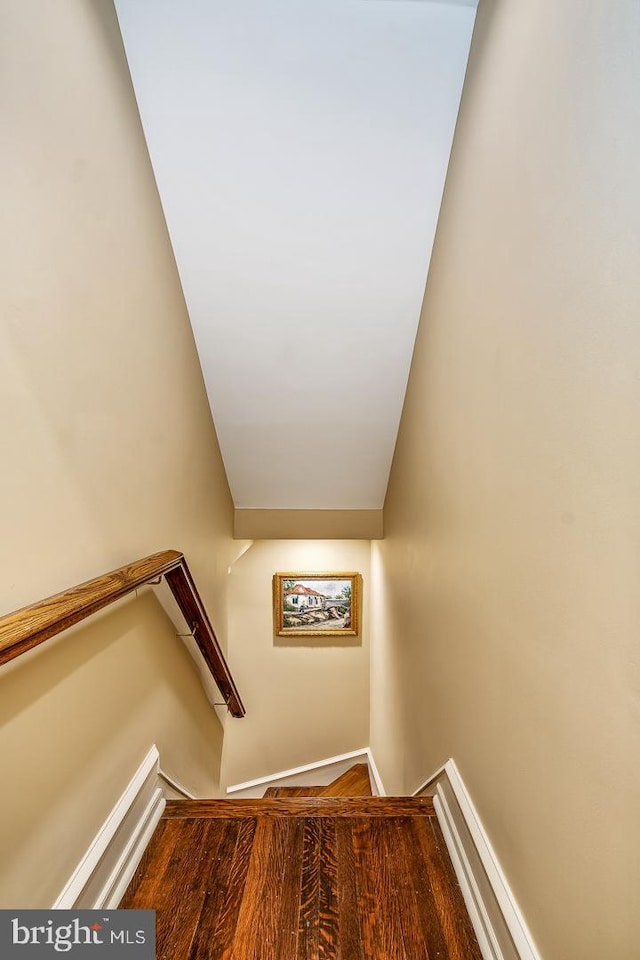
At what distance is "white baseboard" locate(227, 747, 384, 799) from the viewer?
479 cm

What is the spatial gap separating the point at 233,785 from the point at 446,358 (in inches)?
169

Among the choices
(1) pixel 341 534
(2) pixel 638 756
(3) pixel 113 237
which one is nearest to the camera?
(2) pixel 638 756

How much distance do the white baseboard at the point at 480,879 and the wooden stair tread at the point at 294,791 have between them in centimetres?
349

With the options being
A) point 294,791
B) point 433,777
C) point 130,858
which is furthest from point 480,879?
point 294,791

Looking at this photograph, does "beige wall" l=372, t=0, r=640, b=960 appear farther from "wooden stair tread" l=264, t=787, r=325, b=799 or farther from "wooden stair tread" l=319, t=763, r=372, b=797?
"wooden stair tread" l=264, t=787, r=325, b=799

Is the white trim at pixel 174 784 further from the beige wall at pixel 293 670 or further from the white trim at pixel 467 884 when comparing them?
the beige wall at pixel 293 670

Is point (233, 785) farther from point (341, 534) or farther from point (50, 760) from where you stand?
point (50, 760)

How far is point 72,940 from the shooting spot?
112 cm

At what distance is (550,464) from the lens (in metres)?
1.04

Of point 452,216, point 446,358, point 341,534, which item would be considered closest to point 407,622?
point 341,534

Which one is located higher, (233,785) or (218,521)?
(218,521)

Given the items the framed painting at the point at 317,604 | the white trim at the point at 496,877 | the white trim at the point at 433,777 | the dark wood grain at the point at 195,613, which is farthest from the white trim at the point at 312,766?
the white trim at the point at 496,877

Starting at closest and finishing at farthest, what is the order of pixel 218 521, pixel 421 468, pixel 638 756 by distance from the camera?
pixel 638 756
pixel 421 468
pixel 218 521

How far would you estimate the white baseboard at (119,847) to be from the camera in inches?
50.3
